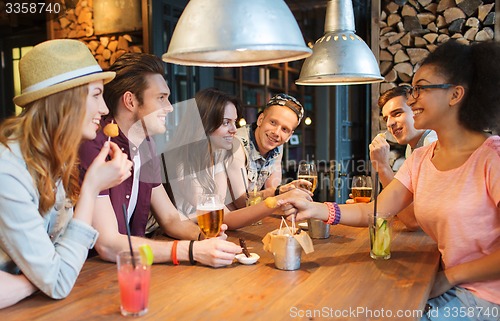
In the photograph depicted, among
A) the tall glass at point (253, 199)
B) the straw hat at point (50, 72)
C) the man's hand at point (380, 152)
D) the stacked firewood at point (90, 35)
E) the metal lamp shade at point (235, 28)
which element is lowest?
the tall glass at point (253, 199)

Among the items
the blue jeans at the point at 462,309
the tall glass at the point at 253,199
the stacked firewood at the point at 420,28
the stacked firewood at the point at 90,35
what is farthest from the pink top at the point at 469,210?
the stacked firewood at the point at 90,35

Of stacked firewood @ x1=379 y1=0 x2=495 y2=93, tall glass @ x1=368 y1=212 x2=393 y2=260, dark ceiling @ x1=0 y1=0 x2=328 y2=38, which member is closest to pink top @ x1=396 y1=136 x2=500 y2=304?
tall glass @ x1=368 y1=212 x2=393 y2=260

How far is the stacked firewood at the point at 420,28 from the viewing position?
4.33 meters

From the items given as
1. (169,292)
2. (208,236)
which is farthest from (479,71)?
(169,292)

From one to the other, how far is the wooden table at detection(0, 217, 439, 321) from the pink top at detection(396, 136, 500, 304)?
11 cm

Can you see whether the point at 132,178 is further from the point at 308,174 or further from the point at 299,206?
the point at 308,174

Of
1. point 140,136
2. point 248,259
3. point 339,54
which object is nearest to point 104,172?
point 248,259

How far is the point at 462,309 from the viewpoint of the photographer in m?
1.67

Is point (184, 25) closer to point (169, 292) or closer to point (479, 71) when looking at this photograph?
point (169, 292)

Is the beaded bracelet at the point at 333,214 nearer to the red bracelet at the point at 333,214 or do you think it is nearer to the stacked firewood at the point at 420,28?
the red bracelet at the point at 333,214

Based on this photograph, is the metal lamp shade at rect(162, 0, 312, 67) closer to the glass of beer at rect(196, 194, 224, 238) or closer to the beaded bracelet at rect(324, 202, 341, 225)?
the glass of beer at rect(196, 194, 224, 238)

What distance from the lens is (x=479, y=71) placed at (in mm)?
1814

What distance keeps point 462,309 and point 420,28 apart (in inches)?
141

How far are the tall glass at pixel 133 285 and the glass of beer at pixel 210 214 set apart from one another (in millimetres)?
470
